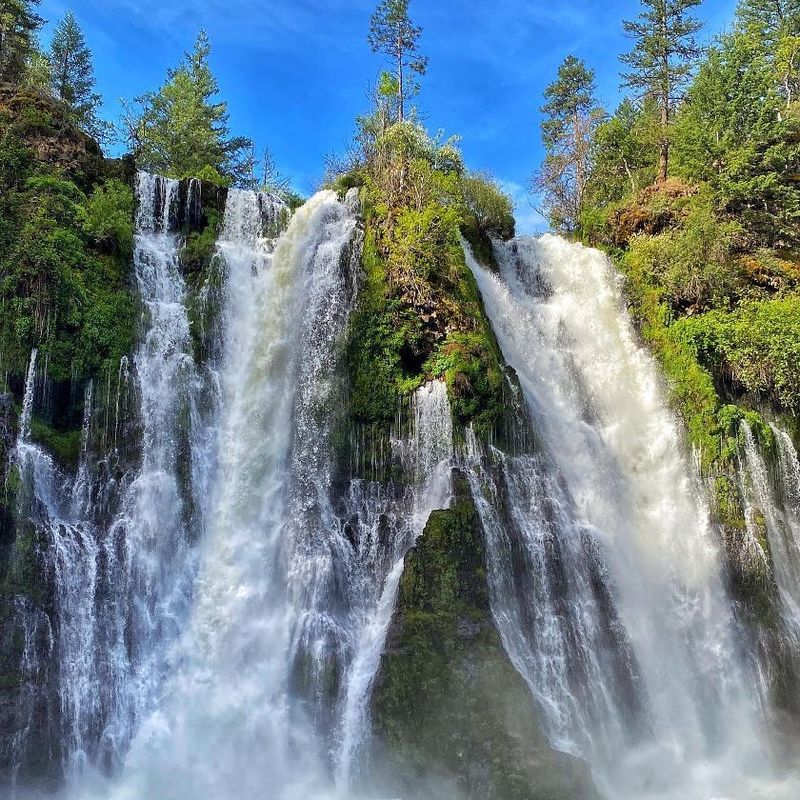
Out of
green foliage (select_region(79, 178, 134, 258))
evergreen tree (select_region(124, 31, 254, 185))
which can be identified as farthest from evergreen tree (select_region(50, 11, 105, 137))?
green foliage (select_region(79, 178, 134, 258))

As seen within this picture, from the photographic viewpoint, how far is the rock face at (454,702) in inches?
450

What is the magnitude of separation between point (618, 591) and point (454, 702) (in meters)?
5.23

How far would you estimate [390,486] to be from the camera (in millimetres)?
16188

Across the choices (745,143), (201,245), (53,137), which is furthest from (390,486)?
(745,143)

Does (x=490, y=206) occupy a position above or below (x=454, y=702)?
above

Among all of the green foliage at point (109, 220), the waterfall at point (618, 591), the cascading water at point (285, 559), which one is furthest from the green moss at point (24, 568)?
the waterfall at point (618, 591)

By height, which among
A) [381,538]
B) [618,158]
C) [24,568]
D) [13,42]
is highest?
[13,42]

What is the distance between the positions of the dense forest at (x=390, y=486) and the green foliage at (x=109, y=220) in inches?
3.8

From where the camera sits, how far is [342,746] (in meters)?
12.5

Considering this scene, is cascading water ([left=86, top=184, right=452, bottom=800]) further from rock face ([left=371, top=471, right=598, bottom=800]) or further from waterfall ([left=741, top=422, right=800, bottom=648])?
waterfall ([left=741, top=422, right=800, bottom=648])

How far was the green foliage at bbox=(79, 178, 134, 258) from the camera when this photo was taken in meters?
18.3

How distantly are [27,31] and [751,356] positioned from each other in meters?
38.0

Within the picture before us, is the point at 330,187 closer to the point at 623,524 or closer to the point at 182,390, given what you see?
the point at 182,390

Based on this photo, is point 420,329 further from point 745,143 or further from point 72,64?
point 72,64
